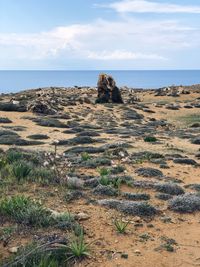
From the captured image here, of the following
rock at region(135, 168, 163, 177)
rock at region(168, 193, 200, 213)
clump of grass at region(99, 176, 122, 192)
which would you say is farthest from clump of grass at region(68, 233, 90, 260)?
rock at region(135, 168, 163, 177)

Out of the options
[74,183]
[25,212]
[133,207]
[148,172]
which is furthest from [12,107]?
[25,212]

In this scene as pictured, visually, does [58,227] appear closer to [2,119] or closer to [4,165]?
[4,165]

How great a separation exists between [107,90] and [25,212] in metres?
43.6

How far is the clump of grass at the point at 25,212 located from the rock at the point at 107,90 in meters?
41.9

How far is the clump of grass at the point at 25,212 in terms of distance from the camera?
9.07m

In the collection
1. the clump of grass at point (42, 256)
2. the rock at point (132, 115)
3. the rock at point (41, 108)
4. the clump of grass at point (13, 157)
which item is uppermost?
the clump of grass at point (42, 256)

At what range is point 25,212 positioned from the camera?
9164 millimetres

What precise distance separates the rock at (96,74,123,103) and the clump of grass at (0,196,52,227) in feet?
138

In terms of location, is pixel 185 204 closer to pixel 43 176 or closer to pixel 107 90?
pixel 43 176

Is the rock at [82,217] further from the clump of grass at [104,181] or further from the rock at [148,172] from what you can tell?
the rock at [148,172]

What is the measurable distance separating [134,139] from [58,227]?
18.5m

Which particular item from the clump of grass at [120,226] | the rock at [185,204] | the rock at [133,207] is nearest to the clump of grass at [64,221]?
the clump of grass at [120,226]

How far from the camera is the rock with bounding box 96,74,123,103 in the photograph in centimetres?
5112

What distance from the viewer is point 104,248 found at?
27.5 feet
